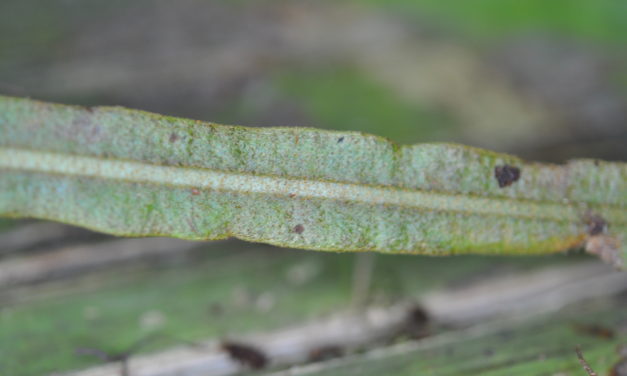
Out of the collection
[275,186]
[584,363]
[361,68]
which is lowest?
[584,363]

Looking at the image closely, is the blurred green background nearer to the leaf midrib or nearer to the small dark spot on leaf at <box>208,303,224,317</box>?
the small dark spot on leaf at <box>208,303,224,317</box>

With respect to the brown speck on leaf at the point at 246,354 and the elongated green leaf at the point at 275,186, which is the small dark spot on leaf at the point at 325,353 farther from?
the elongated green leaf at the point at 275,186

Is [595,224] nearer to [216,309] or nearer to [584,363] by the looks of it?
[584,363]

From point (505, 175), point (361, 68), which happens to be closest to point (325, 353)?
point (505, 175)

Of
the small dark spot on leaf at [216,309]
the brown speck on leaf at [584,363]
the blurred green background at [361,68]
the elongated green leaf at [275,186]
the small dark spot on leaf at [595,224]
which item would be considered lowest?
the brown speck on leaf at [584,363]

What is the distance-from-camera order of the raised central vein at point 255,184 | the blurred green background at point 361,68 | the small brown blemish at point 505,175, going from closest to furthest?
the raised central vein at point 255,184 < the small brown blemish at point 505,175 < the blurred green background at point 361,68

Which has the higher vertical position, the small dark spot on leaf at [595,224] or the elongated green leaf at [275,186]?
the elongated green leaf at [275,186]

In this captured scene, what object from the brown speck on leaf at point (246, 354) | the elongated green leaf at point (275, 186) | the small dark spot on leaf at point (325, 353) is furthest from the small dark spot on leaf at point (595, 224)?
the brown speck on leaf at point (246, 354)

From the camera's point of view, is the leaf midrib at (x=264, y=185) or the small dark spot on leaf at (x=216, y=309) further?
the small dark spot on leaf at (x=216, y=309)

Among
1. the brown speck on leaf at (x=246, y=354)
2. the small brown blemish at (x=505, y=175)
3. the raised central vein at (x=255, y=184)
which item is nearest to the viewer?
the raised central vein at (x=255, y=184)

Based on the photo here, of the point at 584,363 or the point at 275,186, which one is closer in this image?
the point at 275,186
